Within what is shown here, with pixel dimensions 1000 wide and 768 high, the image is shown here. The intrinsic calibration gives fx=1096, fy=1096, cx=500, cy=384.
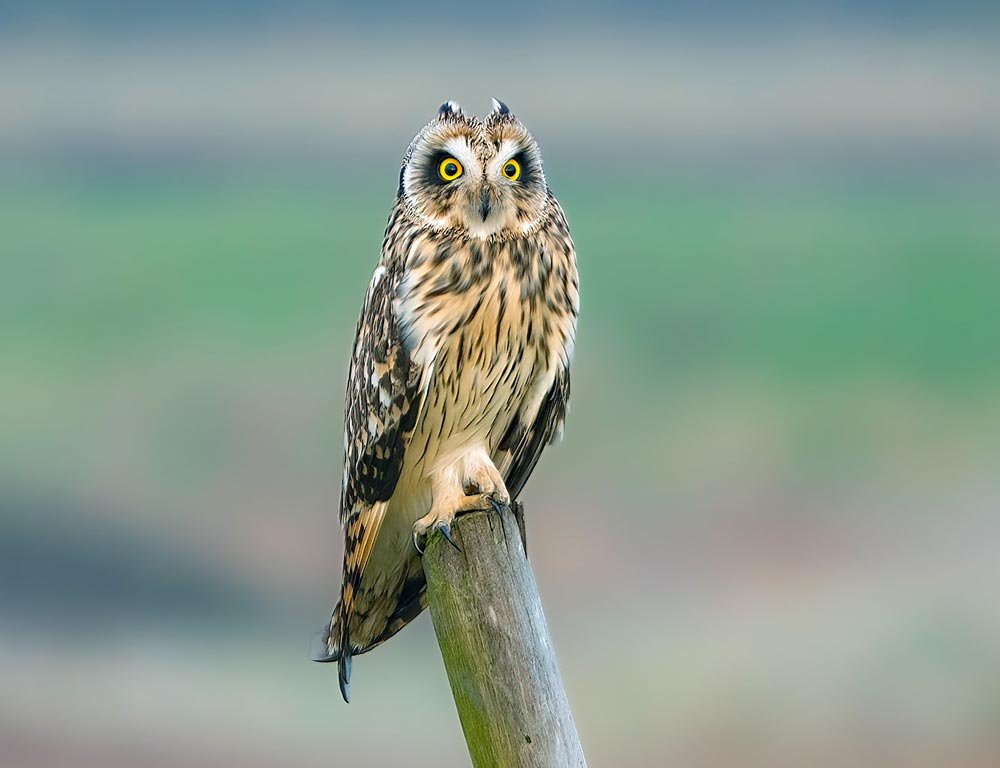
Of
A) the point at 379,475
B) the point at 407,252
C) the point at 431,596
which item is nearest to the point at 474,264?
the point at 407,252

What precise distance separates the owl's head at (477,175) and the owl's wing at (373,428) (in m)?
0.14

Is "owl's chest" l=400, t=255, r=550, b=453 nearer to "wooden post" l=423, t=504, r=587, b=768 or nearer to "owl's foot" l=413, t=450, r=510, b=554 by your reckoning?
"owl's foot" l=413, t=450, r=510, b=554

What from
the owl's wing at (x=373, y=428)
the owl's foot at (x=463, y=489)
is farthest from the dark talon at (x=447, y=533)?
the owl's wing at (x=373, y=428)

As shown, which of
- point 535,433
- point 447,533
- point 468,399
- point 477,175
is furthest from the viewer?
point 535,433

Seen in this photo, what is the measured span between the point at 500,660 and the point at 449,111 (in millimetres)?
832

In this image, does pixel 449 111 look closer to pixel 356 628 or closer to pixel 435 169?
pixel 435 169

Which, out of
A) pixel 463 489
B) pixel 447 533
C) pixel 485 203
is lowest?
pixel 447 533

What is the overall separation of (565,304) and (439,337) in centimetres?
22

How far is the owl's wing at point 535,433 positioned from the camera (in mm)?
1846

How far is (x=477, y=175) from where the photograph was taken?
5.40 ft

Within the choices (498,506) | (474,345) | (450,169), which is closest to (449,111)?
(450,169)

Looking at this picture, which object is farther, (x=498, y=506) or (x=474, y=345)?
(x=474, y=345)

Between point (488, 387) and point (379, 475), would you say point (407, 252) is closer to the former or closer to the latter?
point (488, 387)

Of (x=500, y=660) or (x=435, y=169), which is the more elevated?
(x=435, y=169)
